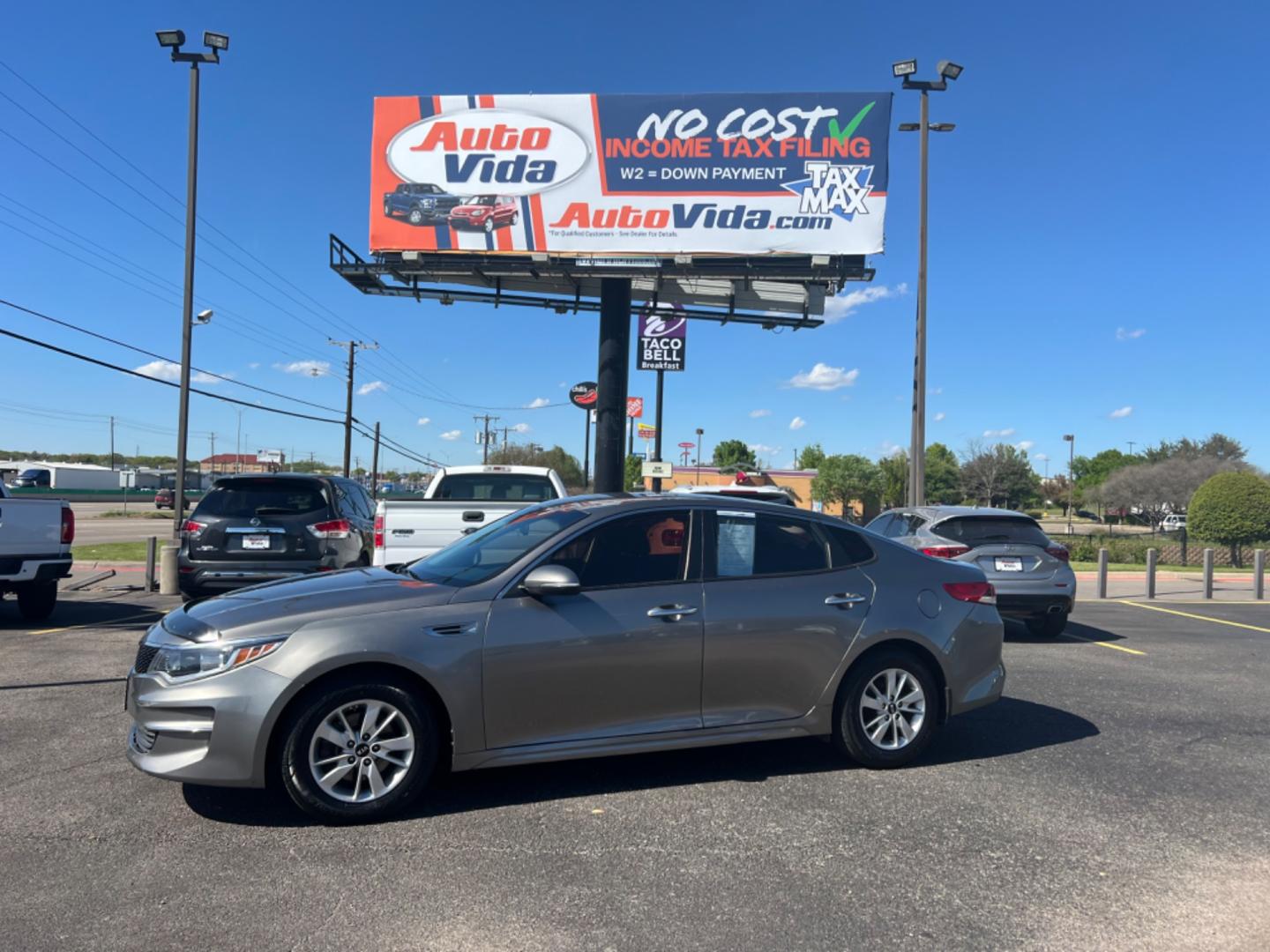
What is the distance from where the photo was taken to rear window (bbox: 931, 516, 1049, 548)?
10.0 meters

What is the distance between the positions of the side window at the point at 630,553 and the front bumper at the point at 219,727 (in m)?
1.51

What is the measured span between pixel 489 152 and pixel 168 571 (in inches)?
414

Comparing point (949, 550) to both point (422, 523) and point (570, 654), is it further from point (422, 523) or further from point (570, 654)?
point (570, 654)

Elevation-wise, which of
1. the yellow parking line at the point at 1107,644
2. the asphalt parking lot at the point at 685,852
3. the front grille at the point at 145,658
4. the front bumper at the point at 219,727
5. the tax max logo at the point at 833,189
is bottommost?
the yellow parking line at the point at 1107,644

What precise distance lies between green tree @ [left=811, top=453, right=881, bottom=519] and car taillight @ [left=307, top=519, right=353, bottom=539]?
172 feet

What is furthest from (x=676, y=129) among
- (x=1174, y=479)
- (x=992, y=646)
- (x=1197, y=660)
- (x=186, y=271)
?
(x=1174, y=479)

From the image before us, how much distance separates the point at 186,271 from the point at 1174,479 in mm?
51319

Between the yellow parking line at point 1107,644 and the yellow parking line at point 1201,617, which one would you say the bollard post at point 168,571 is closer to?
the yellow parking line at point 1107,644

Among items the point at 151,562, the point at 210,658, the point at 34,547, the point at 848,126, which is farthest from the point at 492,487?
the point at 848,126

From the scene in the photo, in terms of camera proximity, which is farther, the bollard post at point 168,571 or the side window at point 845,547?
the bollard post at point 168,571

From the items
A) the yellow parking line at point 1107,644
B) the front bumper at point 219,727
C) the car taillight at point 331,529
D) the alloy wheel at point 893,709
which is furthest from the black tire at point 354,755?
the yellow parking line at point 1107,644

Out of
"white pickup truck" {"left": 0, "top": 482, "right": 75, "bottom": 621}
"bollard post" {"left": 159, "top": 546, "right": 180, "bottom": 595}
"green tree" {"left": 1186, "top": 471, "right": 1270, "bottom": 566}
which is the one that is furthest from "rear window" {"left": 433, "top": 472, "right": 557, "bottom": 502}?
"green tree" {"left": 1186, "top": 471, "right": 1270, "bottom": 566}

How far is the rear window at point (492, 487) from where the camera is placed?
35.3 feet

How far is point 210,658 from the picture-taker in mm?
4059
